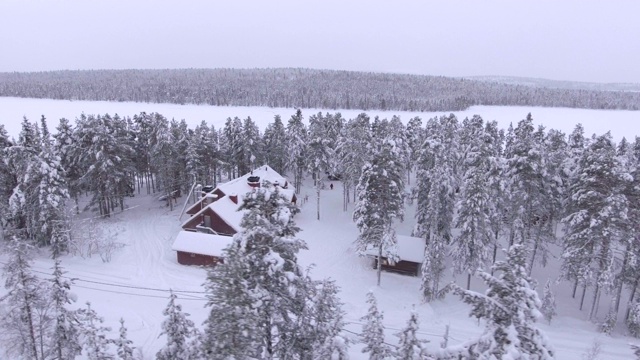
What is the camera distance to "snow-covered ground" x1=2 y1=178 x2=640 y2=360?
28.1 meters

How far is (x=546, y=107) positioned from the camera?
174125 millimetres

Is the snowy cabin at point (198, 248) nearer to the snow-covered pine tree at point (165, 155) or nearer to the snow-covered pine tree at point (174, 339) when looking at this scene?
the snow-covered pine tree at point (165, 155)

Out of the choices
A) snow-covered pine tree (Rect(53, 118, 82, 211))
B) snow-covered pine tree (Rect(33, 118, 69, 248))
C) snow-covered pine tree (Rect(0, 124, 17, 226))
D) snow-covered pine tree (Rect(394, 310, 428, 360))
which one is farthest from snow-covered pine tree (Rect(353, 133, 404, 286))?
snow-covered pine tree (Rect(0, 124, 17, 226))

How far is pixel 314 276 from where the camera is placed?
36094 mm

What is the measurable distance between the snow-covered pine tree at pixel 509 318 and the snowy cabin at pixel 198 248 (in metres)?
28.6

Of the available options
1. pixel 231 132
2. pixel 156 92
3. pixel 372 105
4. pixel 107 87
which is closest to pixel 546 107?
pixel 372 105

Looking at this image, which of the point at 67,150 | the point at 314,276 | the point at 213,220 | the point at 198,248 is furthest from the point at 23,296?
the point at 67,150

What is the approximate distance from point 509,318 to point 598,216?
63.8 feet

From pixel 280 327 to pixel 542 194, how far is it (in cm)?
2451

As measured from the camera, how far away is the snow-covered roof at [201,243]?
37.0m

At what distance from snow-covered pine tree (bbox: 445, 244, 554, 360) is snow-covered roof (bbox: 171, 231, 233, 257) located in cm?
2835

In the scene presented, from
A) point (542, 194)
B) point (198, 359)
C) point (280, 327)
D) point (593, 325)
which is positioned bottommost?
point (593, 325)

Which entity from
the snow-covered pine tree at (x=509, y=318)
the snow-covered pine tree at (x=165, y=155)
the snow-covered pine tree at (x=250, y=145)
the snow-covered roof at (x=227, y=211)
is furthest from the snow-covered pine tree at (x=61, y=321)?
the snow-covered pine tree at (x=250, y=145)

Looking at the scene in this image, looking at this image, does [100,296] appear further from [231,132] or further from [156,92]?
[156,92]
